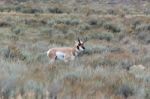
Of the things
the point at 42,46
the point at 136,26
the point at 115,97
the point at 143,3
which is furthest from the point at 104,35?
the point at 143,3

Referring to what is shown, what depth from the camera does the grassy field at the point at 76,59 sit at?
556 cm

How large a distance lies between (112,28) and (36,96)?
1946 centimetres

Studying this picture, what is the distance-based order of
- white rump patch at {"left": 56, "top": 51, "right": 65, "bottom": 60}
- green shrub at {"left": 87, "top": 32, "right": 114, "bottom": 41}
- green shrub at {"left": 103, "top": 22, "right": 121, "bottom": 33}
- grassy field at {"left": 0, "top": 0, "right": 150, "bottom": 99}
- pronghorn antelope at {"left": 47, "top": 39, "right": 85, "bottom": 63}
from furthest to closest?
1. green shrub at {"left": 103, "top": 22, "right": 121, "bottom": 33}
2. green shrub at {"left": 87, "top": 32, "right": 114, "bottom": 41}
3. white rump patch at {"left": 56, "top": 51, "right": 65, "bottom": 60}
4. pronghorn antelope at {"left": 47, "top": 39, "right": 85, "bottom": 63}
5. grassy field at {"left": 0, "top": 0, "right": 150, "bottom": 99}

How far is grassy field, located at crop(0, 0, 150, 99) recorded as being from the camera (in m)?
5.56

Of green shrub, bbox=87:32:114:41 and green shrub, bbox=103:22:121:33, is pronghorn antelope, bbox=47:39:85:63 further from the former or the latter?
Result: green shrub, bbox=103:22:121:33

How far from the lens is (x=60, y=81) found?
20.2ft

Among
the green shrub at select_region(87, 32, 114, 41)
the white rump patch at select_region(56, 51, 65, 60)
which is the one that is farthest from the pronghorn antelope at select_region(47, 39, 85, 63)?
the green shrub at select_region(87, 32, 114, 41)

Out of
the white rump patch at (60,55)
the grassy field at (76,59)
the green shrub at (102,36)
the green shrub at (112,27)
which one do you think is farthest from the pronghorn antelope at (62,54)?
the green shrub at (112,27)

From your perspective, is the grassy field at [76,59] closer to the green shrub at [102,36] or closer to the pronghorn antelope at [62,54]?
the green shrub at [102,36]

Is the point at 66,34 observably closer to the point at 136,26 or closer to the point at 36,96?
the point at 136,26

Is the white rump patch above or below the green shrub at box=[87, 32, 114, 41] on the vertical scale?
above

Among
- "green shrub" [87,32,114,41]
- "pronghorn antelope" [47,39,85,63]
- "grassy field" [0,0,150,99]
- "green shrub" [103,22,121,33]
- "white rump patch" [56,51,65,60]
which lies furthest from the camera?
"green shrub" [103,22,121,33]

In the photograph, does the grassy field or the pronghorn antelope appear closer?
the grassy field

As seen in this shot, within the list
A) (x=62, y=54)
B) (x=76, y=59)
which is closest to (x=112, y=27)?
(x=76, y=59)
